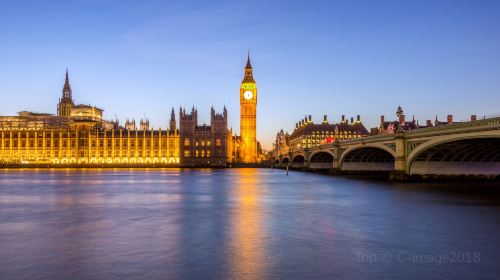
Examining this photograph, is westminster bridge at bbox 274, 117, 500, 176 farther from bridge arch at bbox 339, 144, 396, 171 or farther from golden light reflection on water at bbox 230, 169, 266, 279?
golden light reflection on water at bbox 230, 169, 266, 279

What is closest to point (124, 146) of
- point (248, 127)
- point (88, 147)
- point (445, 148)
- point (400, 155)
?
point (88, 147)

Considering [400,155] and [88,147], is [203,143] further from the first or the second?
[400,155]

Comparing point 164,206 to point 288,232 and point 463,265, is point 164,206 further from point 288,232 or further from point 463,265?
point 463,265

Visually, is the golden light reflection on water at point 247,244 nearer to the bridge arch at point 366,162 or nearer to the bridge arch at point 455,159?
the bridge arch at point 455,159

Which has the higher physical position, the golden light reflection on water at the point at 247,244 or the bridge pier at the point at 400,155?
the bridge pier at the point at 400,155

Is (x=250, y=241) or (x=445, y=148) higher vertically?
(x=445, y=148)

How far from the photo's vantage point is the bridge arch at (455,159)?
163 feet

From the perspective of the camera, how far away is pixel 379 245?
16891mm

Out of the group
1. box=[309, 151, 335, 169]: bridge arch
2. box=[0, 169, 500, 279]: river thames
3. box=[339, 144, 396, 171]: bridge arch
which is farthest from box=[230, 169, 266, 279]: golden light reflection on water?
box=[309, 151, 335, 169]: bridge arch

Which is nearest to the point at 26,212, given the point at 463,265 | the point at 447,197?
the point at 463,265

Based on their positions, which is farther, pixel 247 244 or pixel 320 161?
pixel 320 161

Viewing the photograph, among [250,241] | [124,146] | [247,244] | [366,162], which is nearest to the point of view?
[247,244]

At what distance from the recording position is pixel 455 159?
5653 cm

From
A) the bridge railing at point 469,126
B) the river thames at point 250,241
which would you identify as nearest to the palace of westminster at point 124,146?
the bridge railing at point 469,126
